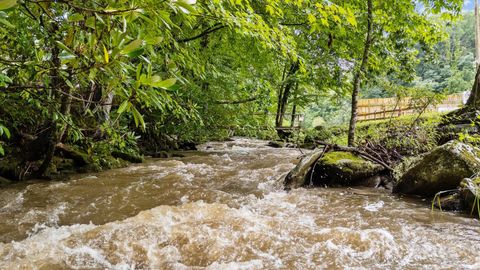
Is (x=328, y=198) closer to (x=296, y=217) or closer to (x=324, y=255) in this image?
(x=296, y=217)

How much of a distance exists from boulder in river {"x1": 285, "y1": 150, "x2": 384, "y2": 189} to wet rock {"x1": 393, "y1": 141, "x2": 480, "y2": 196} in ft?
2.95

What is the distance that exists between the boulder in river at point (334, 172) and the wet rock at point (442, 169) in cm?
90

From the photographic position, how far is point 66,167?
726 cm

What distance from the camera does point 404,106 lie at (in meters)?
9.37

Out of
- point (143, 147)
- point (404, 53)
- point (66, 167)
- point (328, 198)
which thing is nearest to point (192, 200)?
point (328, 198)

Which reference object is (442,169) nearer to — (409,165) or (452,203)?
(452,203)

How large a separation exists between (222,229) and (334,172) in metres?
3.29

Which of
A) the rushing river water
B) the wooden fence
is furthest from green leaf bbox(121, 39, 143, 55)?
the wooden fence

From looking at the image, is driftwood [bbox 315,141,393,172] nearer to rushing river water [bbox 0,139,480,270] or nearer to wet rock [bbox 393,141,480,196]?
rushing river water [bbox 0,139,480,270]

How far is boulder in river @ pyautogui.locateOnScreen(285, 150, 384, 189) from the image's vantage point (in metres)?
6.29

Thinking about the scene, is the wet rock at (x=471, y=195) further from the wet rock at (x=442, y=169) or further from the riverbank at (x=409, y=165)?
the wet rock at (x=442, y=169)

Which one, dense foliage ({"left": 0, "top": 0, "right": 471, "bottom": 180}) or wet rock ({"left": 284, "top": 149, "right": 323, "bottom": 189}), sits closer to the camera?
dense foliage ({"left": 0, "top": 0, "right": 471, "bottom": 180})

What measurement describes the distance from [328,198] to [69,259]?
3867 mm

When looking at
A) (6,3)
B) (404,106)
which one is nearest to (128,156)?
(404,106)
